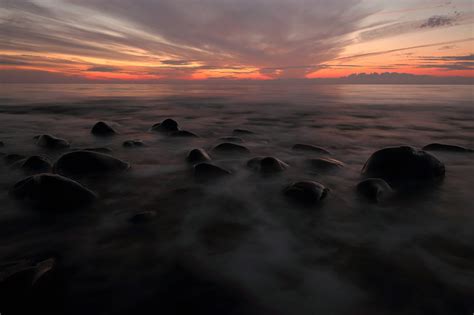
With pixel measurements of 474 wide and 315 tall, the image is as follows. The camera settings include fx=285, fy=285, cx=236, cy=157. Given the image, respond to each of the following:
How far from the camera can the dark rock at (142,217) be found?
2.83 m

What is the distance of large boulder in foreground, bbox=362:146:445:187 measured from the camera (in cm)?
408

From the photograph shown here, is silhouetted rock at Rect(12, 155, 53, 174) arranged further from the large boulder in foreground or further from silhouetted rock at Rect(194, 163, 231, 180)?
the large boulder in foreground

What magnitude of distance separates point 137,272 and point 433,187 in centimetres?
391

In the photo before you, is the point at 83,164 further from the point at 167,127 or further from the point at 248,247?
the point at 167,127

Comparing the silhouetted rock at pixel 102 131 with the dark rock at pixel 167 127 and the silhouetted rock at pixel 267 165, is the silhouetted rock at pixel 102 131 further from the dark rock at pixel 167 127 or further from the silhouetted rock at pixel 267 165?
the silhouetted rock at pixel 267 165

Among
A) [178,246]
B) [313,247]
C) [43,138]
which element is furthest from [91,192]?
[43,138]

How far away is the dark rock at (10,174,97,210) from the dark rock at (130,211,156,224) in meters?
0.70

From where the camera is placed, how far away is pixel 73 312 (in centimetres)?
Answer: 171

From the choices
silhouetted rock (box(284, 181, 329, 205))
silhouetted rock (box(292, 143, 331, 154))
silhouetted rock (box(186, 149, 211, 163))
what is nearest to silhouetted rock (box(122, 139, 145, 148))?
silhouetted rock (box(186, 149, 211, 163))

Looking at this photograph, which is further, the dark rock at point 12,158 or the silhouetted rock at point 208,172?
the dark rock at point 12,158

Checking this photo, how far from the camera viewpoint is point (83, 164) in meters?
4.20

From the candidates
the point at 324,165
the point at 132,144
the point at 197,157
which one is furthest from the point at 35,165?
the point at 324,165

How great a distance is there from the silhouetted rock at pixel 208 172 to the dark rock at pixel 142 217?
4.25 ft

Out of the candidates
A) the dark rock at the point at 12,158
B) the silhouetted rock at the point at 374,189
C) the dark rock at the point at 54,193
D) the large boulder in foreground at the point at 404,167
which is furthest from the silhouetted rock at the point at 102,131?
the silhouetted rock at the point at 374,189
